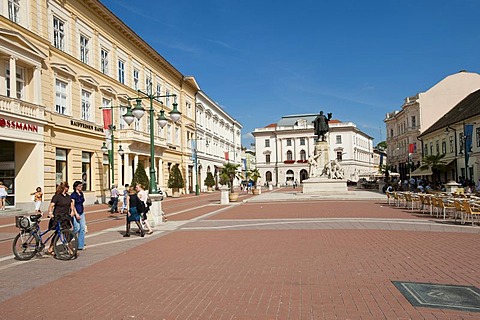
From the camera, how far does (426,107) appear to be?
2586 inches

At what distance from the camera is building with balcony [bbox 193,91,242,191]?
6223cm

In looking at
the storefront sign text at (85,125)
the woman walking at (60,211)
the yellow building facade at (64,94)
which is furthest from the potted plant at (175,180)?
the woman walking at (60,211)

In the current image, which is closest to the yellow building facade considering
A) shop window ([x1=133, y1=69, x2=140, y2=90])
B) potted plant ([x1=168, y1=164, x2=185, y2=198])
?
shop window ([x1=133, y1=69, x2=140, y2=90])

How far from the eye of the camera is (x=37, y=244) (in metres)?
9.31

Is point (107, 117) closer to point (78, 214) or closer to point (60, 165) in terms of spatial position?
point (60, 165)

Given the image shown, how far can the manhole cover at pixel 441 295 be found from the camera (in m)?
5.38

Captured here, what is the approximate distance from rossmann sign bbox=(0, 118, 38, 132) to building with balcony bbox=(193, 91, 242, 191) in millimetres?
27521

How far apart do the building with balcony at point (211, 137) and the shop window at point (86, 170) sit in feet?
65.4

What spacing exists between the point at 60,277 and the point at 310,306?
468cm

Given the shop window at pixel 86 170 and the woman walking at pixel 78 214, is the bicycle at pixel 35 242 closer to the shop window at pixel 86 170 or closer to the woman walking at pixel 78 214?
the woman walking at pixel 78 214

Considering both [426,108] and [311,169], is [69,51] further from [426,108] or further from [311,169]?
[426,108]

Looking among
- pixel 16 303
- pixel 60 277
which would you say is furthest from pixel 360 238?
pixel 16 303

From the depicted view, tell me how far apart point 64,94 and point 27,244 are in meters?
21.4

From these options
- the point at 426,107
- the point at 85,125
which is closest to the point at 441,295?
the point at 85,125
